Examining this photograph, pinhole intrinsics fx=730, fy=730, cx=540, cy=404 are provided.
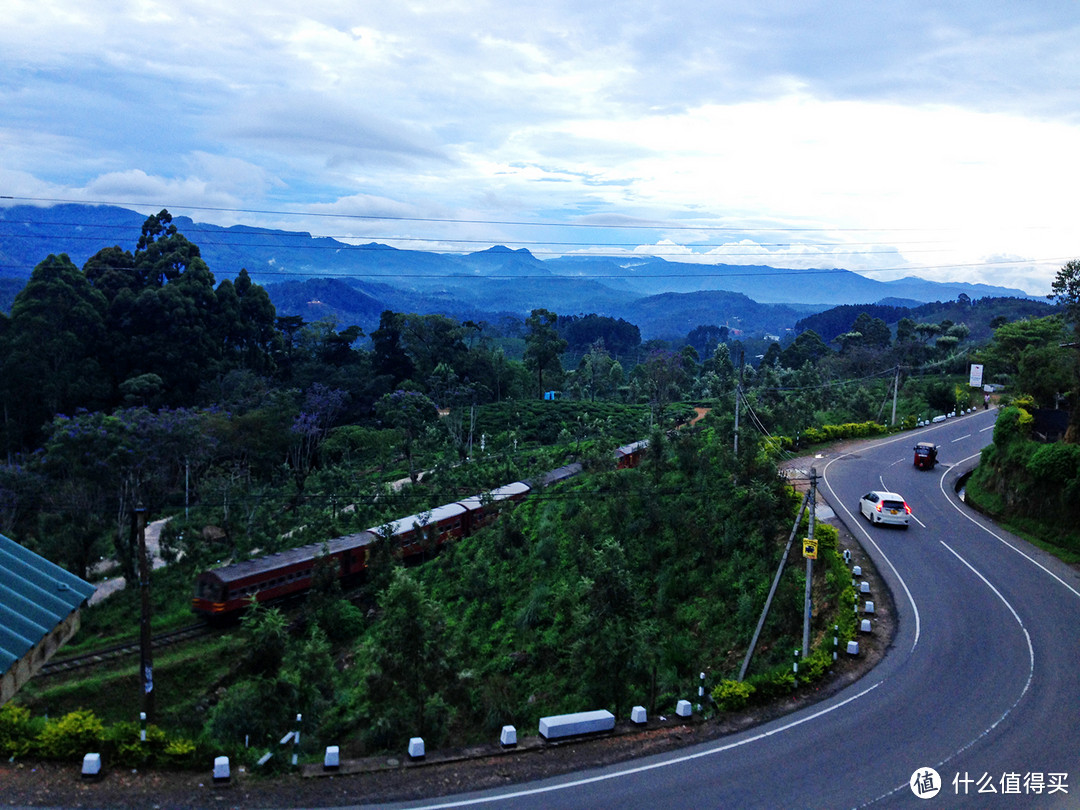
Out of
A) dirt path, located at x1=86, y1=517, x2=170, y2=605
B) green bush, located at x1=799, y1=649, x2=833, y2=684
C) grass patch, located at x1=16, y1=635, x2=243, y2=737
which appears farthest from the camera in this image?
dirt path, located at x1=86, y1=517, x2=170, y2=605

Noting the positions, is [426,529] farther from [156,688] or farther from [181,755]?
[181,755]

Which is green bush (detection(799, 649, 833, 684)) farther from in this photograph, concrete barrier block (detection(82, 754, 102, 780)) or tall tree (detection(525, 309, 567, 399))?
tall tree (detection(525, 309, 567, 399))

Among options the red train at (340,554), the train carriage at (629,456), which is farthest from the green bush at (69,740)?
the train carriage at (629,456)

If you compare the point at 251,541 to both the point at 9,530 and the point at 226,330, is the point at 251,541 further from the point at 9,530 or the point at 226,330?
the point at 226,330

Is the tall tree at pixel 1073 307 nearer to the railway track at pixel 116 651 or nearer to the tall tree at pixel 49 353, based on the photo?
the railway track at pixel 116 651

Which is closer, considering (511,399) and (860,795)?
(860,795)

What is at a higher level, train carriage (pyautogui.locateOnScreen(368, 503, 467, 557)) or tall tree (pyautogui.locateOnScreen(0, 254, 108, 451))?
tall tree (pyautogui.locateOnScreen(0, 254, 108, 451))

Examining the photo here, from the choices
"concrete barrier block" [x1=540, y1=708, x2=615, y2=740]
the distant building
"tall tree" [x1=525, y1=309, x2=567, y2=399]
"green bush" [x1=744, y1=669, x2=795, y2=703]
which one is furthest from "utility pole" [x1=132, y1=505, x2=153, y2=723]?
"tall tree" [x1=525, y1=309, x2=567, y2=399]

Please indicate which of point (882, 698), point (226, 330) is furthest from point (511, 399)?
point (882, 698)
